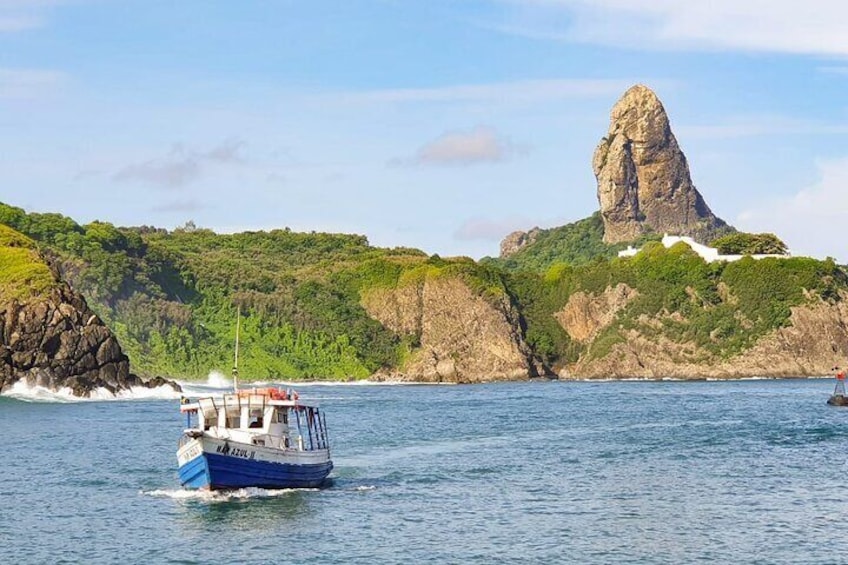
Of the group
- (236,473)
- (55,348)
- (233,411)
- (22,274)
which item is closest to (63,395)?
(55,348)

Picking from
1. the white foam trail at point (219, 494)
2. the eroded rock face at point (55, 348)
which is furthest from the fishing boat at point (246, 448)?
the eroded rock face at point (55, 348)

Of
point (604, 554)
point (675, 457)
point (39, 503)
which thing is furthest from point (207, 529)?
point (675, 457)

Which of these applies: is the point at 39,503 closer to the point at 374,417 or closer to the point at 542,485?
the point at 542,485

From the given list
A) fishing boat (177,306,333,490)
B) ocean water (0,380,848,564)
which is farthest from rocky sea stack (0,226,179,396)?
fishing boat (177,306,333,490)

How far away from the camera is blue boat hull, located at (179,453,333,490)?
68.1m

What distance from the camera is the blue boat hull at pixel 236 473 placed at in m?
68.1

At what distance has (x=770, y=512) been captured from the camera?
66500mm

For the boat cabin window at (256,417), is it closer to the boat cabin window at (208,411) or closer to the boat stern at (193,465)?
the boat cabin window at (208,411)

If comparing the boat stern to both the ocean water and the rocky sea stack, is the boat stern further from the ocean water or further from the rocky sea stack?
the rocky sea stack

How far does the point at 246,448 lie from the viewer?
226 ft

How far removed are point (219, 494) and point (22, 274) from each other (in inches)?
4075

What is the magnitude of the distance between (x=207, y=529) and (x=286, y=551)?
586cm

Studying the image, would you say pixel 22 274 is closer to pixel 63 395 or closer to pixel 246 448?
pixel 63 395

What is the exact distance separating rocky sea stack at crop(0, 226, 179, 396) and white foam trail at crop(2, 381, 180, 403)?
67 cm
